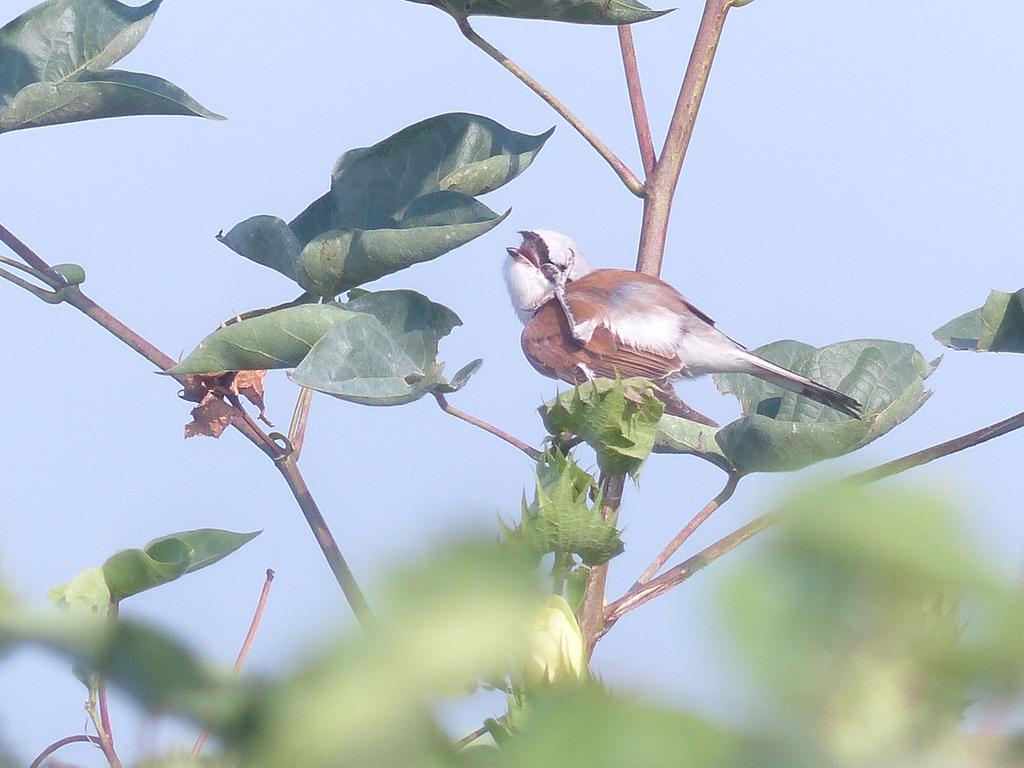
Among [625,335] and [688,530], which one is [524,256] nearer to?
[625,335]

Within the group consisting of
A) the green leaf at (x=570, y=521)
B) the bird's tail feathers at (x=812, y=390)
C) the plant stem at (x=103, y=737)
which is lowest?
the plant stem at (x=103, y=737)

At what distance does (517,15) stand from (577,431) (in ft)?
1.74

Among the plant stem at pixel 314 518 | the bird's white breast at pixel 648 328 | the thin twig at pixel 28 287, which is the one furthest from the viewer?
the bird's white breast at pixel 648 328

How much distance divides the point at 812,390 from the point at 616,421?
1.67ft

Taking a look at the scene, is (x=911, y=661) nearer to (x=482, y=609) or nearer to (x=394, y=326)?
(x=482, y=609)

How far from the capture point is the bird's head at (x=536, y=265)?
3285mm

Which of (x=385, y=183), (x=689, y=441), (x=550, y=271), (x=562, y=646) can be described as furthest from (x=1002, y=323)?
(x=550, y=271)

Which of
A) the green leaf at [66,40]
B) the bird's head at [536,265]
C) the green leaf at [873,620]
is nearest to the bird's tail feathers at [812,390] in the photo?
the green leaf at [66,40]

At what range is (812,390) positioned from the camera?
1426mm

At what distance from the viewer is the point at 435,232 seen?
1.19 meters

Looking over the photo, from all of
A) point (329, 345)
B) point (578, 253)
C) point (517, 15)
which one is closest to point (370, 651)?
point (329, 345)

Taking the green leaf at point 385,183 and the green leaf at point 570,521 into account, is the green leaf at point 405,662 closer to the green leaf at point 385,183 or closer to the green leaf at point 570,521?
the green leaf at point 570,521

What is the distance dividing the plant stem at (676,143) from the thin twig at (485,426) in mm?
235

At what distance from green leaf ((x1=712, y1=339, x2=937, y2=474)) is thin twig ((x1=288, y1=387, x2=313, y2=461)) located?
0.44 metres
